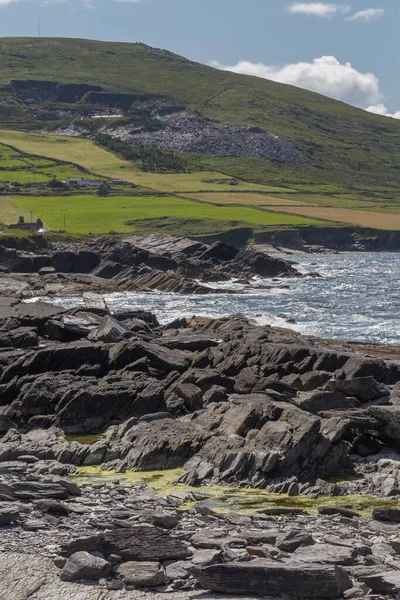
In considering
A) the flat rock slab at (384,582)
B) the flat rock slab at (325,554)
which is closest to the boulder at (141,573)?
the flat rock slab at (325,554)

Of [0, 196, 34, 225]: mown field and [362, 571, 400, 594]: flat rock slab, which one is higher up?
[362, 571, 400, 594]: flat rock slab

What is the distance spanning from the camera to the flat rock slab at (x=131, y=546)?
21.1 m

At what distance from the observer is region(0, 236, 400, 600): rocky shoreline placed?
801 inches

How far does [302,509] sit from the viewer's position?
27.4 metres

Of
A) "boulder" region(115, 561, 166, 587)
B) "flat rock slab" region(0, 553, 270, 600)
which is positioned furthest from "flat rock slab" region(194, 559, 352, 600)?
"boulder" region(115, 561, 166, 587)

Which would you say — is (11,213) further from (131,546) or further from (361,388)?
(131,546)

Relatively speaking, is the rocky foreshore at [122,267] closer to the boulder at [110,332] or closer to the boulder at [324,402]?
the boulder at [110,332]

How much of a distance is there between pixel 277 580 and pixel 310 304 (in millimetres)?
80679

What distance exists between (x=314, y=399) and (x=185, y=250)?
112 metres

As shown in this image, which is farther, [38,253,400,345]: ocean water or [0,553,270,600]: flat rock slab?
[38,253,400,345]: ocean water

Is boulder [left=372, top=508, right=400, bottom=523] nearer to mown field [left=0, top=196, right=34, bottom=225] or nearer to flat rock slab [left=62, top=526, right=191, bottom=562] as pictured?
flat rock slab [left=62, top=526, right=191, bottom=562]

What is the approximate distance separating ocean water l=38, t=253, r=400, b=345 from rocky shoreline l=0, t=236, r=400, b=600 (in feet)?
61.8

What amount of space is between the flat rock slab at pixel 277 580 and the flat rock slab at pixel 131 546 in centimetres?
163

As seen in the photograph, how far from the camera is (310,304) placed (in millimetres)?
99312
